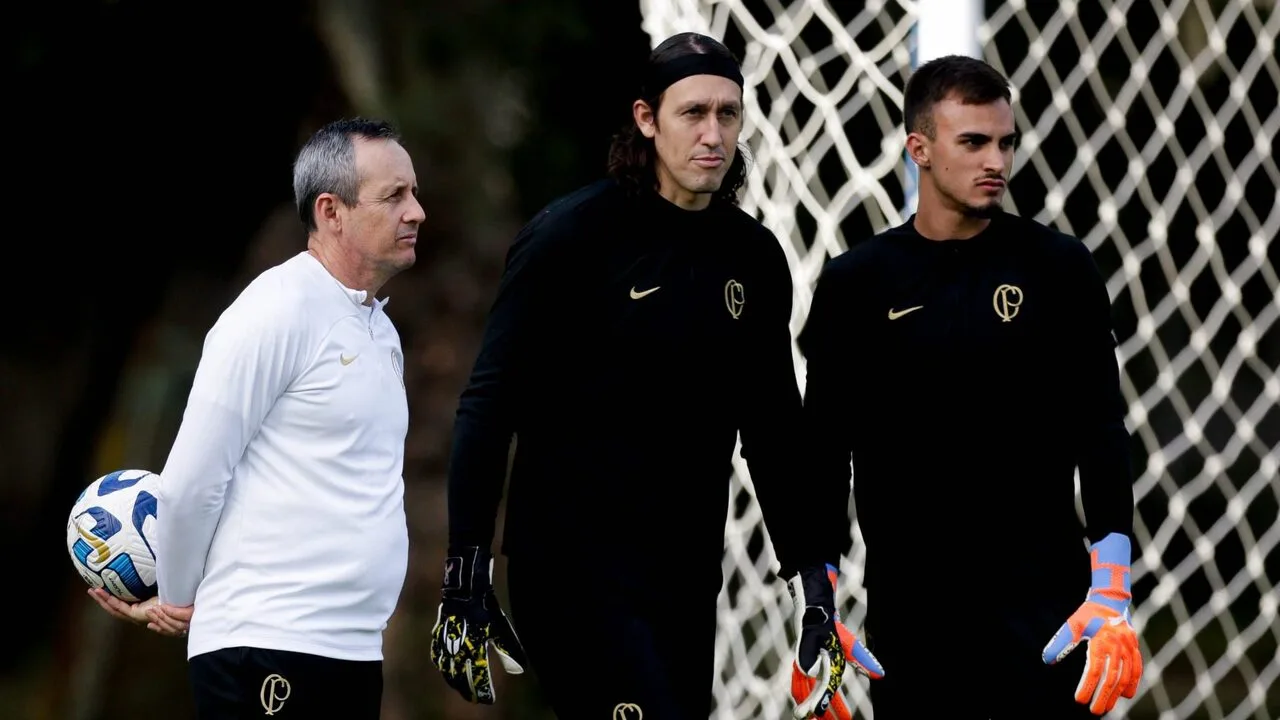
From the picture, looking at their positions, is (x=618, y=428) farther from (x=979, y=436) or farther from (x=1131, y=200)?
(x=1131, y=200)

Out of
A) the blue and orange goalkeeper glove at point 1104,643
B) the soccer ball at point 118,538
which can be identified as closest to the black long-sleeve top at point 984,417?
the blue and orange goalkeeper glove at point 1104,643

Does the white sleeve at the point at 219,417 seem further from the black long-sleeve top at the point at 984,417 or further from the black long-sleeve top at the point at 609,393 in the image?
the black long-sleeve top at the point at 984,417

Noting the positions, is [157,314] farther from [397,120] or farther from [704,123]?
[704,123]

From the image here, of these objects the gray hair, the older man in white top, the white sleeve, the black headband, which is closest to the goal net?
the black headband

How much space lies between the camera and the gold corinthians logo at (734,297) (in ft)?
12.1

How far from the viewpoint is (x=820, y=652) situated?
3822 mm

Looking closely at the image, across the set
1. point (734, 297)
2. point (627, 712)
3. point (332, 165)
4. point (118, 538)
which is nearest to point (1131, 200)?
point (734, 297)

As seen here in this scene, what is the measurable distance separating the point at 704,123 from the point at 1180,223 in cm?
669

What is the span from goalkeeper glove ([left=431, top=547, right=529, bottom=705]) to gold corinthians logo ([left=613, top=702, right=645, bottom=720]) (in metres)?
0.20

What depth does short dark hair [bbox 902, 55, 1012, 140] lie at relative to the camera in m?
3.93

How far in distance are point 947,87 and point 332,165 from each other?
4.39 ft

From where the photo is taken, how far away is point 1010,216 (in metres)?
4.02

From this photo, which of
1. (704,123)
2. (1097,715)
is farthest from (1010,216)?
(1097,715)

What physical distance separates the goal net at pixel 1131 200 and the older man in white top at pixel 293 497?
77.9 inches
